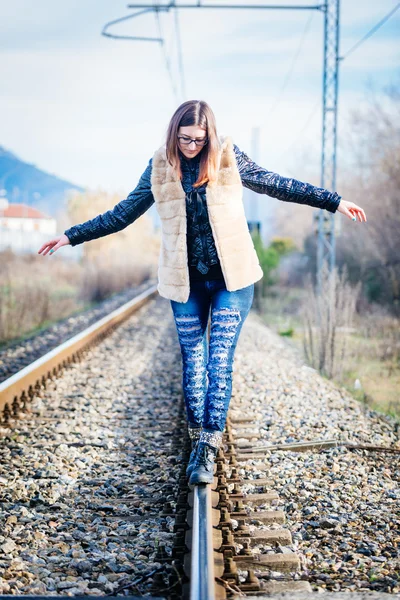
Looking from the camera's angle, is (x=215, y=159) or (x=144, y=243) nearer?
(x=215, y=159)

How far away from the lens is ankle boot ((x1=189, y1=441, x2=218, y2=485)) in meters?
3.44

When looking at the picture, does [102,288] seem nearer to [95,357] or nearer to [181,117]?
[95,357]

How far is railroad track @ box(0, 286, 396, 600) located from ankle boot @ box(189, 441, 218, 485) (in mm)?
76

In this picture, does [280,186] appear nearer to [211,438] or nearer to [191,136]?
[191,136]

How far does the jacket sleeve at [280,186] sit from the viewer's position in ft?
11.8

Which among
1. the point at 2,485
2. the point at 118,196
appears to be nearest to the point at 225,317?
the point at 2,485

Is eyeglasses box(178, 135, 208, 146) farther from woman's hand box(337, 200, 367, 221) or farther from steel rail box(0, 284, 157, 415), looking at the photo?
steel rail box(0, 284, 157, 415)

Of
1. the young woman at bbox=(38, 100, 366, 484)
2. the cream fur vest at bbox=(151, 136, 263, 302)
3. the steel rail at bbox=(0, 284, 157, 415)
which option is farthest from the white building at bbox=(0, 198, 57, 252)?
the cream fur vest at bbox=(151, 136, 263, 302)

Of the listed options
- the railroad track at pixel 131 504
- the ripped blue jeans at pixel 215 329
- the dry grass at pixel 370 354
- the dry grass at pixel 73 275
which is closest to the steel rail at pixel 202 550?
the railroad track at pixel 131 504

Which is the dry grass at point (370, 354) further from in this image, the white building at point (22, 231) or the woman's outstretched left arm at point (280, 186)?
the white building at point (22, 231)

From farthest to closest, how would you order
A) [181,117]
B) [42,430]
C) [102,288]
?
1. [102,288]
2. [42,430]
3. [181,117]

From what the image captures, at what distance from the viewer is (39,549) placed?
3.13 meters

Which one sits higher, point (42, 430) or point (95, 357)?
point (95, 357)

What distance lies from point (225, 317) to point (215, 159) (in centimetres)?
82
